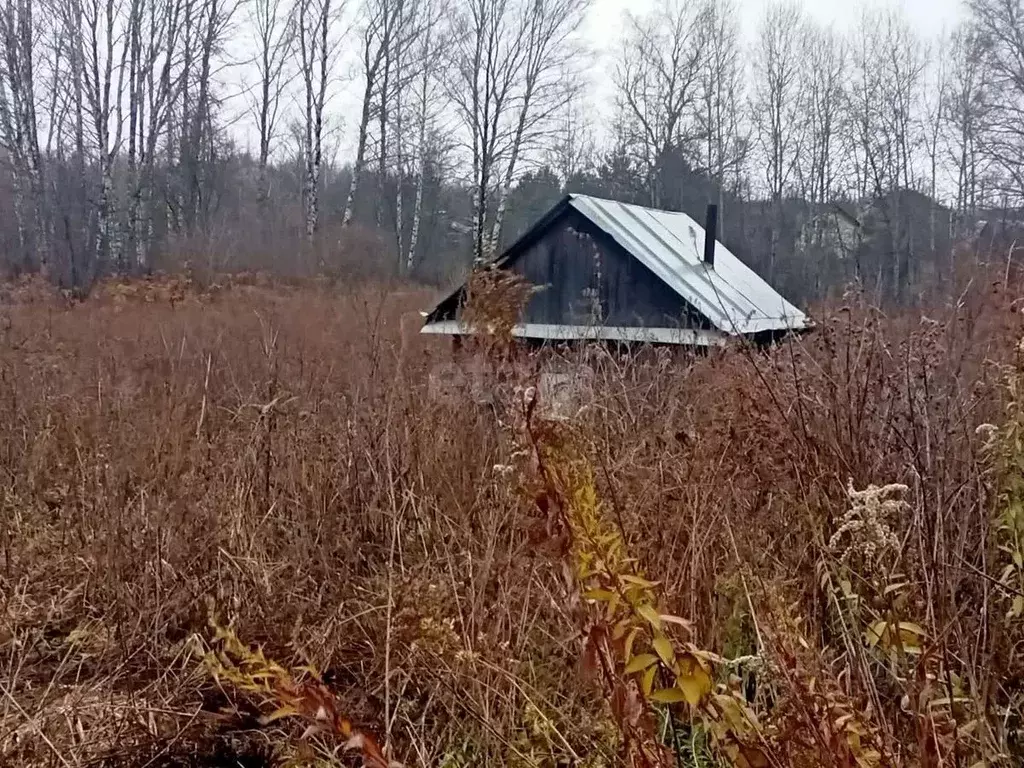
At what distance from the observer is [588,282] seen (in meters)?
9.96

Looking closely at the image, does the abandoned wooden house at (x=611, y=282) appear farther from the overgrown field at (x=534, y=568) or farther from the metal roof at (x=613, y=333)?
the overgrown field at (x=534, y=568)

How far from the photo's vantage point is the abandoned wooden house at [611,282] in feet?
30.1

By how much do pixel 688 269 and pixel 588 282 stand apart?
48.0 inches

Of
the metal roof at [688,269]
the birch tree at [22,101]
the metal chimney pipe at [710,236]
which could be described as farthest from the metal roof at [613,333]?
the birch tree at [22,101]

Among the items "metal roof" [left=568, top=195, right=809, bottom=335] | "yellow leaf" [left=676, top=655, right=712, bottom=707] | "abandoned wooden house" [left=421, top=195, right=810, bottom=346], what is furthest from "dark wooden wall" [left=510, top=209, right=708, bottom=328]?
"yellow leaf" [left=676, top=655, right=712, bottom=707]

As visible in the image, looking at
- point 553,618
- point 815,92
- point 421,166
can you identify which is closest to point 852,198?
point 815,92

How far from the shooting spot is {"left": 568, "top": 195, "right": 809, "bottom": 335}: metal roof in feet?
29.2

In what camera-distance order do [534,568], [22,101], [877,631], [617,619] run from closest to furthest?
[617,619]
[877,631]
[534,568]
[22,101]

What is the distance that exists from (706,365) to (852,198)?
3306 cm

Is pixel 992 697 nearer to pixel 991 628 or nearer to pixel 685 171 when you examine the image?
pixel 991 628

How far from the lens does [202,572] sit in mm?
3076

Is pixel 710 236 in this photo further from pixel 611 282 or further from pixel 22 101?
pixel 22 101

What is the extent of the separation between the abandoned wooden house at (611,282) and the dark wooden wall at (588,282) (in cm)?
1

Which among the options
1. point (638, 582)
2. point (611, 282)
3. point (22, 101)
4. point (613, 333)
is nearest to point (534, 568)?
point (638, 582)
